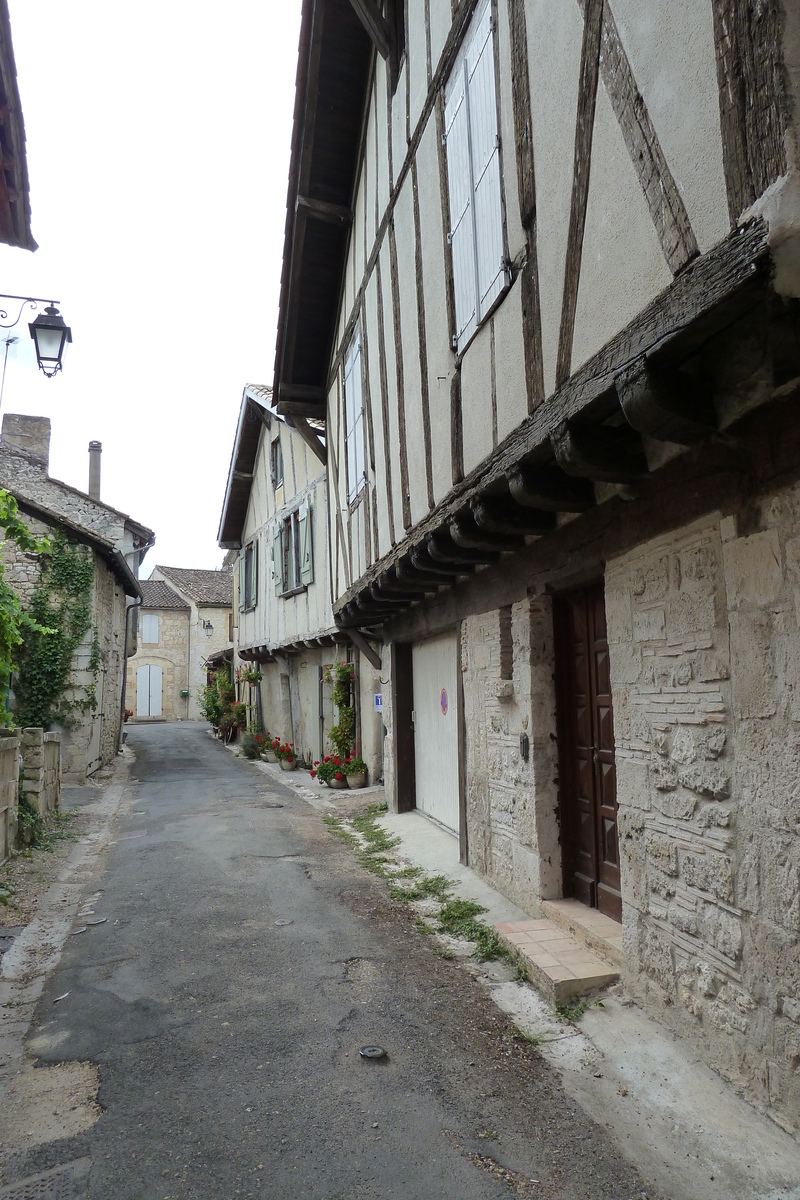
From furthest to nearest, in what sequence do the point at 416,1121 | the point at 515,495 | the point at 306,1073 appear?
the point at 515,495, the point at 306,1073, the point at 416,1121

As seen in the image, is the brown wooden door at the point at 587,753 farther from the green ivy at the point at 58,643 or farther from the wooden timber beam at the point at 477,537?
the green ivy at the point at 58,643

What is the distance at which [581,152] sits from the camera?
10.6 feet

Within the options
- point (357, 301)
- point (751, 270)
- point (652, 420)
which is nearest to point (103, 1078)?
point (652, 420)

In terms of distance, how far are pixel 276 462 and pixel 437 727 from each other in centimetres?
923

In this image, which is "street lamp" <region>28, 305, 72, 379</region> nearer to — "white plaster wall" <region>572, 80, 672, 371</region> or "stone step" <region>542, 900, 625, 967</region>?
"white plaster wall" <region>572, 80, 672, 371</region>

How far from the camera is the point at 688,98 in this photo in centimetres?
248

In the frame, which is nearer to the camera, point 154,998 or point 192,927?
point 154,998

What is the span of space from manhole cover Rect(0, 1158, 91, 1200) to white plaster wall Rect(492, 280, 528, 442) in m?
3.53

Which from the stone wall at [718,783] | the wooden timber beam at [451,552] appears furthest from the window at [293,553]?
the stone wall at [718,783]

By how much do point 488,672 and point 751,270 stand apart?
3798mm

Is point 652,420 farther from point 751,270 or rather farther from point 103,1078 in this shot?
point 103,1078

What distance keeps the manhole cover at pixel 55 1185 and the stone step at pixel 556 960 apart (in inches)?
82.2

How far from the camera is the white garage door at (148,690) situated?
35.1 metres

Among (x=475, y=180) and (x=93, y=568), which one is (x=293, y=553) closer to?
(x=93, y=568)
